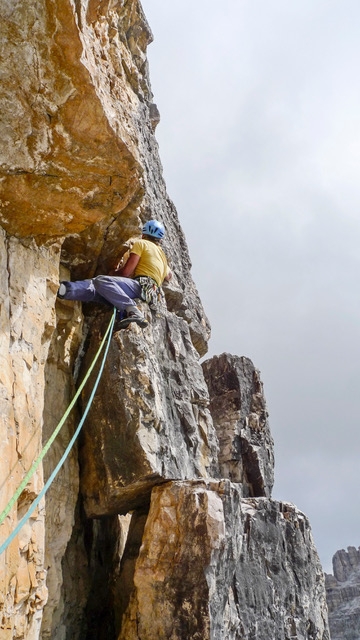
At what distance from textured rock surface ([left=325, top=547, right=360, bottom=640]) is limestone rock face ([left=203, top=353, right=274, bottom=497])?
1378 inches

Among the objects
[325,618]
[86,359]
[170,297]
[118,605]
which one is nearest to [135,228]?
[86,359]

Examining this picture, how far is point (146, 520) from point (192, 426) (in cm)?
190

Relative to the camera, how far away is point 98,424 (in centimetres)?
807

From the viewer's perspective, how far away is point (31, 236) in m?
6.59

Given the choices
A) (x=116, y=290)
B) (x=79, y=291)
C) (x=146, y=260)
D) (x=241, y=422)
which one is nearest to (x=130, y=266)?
(x=146, y=260)

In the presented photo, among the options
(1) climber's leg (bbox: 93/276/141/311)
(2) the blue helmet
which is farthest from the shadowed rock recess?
(2) the blue helmet

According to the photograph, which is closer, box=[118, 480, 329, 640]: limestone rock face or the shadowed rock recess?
the shadowed rock recess

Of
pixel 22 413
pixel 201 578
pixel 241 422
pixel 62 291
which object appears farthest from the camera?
pixel 241 422

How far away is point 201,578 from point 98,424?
8.11 ft

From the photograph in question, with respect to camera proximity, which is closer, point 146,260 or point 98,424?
point 98,424

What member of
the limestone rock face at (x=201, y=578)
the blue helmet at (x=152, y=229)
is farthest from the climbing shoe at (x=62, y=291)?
the limestone rock face at (x=201, y=578)

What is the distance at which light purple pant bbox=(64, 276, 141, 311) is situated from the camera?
828 centimetres

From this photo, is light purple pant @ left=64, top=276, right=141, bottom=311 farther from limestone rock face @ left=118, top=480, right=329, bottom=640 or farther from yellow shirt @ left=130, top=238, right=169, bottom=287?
limestone rock face @ left=118, top=480, right=329, bottom=640

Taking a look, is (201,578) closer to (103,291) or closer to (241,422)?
(103,291)
